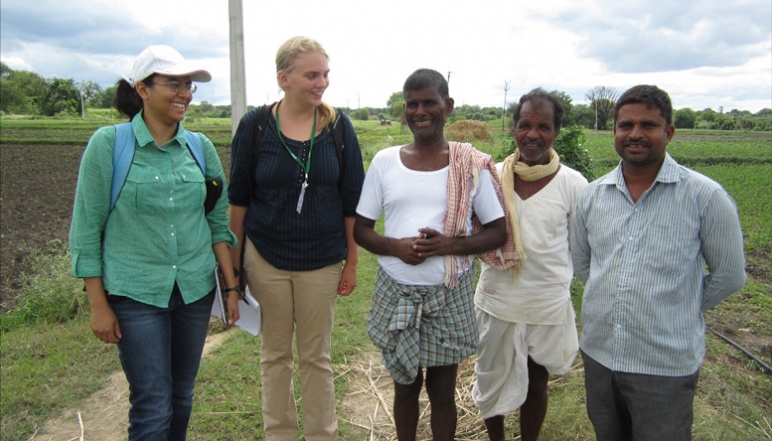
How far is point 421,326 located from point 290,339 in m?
0.81

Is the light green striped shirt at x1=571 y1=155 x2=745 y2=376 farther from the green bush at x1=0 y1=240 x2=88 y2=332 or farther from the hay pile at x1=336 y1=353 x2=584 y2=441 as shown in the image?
the green bush at x1=0 y1=240 x2=88 y2=332

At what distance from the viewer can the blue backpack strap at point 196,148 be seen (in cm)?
231

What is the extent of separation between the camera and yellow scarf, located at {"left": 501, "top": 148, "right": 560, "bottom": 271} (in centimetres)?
230

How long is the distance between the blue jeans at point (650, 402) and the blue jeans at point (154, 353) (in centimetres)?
176

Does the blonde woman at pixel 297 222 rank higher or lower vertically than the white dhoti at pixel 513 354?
higher

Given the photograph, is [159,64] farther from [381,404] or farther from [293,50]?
[381,404]

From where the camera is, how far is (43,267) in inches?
287

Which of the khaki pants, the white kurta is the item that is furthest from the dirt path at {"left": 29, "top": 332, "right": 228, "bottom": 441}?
the white kurta

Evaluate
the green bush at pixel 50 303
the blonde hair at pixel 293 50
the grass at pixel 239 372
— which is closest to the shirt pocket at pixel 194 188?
the blonde hair at pixel 293 50

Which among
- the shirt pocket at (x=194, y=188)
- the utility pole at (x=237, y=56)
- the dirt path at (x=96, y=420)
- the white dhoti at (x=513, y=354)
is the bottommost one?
the dirt path at (x=96, y=420)

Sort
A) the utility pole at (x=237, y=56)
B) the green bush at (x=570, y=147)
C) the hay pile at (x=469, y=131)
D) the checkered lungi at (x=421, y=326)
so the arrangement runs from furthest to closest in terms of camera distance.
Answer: the hay pile at (x=469, y=131), the utility pole at (x=237, y=56), the green bush at (x=570, y=147), the checkered lungi at (x=421, y=326)

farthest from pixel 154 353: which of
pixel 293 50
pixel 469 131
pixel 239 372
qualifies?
pixel 469 131

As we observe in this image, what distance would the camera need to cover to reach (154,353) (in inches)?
83.4

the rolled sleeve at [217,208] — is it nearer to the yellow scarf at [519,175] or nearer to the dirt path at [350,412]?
the yellow scarf at [519,175]
